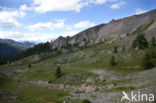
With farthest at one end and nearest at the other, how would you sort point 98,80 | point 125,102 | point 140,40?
point 140,40 < point 98,80 < point 125,102

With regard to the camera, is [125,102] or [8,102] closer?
[125,102]

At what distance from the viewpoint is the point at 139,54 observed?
7562 centimetres

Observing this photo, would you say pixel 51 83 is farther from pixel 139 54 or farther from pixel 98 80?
pixel 139 54

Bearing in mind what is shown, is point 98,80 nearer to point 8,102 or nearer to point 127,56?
point 127,56

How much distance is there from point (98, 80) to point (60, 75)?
33.6m

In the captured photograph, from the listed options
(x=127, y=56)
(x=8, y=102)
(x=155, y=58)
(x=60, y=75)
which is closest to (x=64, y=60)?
(x=60, y=75)

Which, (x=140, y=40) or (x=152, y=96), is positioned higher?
(x=140, y=40)

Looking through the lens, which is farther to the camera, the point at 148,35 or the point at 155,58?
the point at 148,35

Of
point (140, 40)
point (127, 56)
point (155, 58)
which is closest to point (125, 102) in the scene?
point (155, 58)

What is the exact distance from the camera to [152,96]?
22.5m

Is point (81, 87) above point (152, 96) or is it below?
below

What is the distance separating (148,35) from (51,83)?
109911mm

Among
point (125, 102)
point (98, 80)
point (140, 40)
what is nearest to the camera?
point (125, 102)

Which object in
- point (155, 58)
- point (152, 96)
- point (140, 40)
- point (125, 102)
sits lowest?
point (125, 102)
